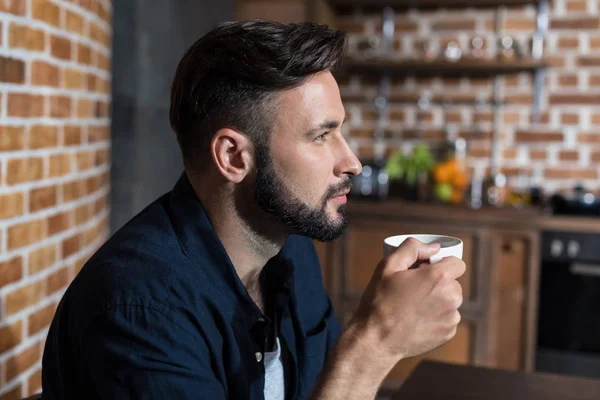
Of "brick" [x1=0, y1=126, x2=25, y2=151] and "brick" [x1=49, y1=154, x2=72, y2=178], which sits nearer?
"brick" [x1=0, y1=126, x2=25, y2=151]

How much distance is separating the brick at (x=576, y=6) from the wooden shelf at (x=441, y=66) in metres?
0.36

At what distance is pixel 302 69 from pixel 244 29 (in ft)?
0.38

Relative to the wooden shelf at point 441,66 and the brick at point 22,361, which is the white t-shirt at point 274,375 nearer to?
Answer: the brick at point 22,361

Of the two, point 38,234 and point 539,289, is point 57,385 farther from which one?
point 539,289

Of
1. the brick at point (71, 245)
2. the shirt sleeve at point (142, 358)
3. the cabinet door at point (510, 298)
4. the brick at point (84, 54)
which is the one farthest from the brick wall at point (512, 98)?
the shirt sleeve at point (142, 358)

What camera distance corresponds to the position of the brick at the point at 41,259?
1.34 m

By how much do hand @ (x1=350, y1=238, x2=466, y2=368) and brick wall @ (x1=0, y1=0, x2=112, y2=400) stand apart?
0.70 m

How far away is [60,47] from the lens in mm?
1470

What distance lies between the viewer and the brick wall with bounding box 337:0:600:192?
3459 mm

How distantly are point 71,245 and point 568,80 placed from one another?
280 centimetres

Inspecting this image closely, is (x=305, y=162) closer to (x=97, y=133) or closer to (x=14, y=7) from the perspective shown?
(x=14, y=7)

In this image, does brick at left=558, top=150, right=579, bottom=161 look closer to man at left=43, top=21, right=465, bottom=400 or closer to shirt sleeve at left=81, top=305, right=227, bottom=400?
man at left=43, top=21, right=465, bottom=400

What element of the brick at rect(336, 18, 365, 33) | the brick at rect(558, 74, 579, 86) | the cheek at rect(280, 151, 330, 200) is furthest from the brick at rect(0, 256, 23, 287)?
the brick at rect(558, 74, 579, 86)

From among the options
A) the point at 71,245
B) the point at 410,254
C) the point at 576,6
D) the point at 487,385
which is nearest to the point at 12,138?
the point at 71,245
